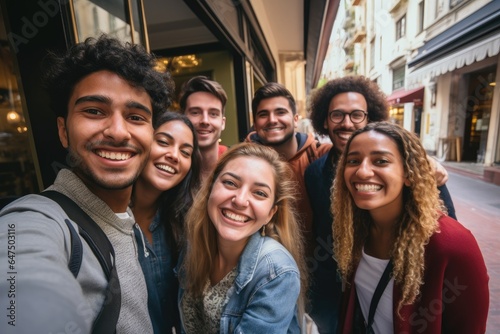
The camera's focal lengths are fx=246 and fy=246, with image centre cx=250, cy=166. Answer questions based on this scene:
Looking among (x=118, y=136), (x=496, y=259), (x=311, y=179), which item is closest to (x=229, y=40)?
(x=311, y=179)

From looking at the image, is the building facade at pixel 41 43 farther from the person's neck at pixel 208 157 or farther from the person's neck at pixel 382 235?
the person's neck at pixel 382 235

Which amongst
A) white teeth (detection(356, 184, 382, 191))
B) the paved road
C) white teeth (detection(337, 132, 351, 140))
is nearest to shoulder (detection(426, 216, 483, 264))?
white teeth (detection(356, 184, 382, 191))

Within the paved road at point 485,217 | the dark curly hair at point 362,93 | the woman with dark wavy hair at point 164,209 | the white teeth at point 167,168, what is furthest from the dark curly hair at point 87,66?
the paved road at point 485,217

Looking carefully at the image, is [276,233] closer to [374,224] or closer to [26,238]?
[374,224]

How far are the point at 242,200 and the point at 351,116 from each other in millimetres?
1330

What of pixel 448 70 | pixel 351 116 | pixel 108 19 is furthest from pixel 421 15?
pixel 108 19

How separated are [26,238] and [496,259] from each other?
526 centimetres

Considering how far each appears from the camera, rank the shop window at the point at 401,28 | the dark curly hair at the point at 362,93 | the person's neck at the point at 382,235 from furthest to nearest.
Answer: the shop window at the point at 401,28, the dark curly hair at the point at 362,93, the person's neck at the point at 382,235

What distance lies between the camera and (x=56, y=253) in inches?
28.4

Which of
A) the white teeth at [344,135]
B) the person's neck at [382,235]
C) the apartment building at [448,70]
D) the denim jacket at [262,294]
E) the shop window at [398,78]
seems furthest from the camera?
the shop window at [398,78]

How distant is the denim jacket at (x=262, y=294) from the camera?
115 centimetres

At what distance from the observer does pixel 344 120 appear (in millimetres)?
2084

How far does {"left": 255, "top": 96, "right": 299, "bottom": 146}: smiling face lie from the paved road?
2791mm

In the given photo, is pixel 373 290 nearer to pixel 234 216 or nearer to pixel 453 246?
pixel 453 246
